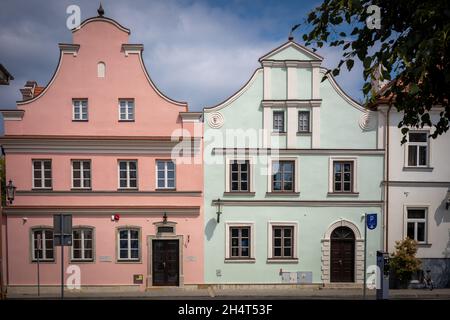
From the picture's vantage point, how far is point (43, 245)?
11836 mm

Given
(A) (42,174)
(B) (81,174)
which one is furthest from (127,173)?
(A) (42,174)

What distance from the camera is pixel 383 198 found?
12.1 m

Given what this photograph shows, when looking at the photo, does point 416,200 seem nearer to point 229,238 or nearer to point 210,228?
point 229,238

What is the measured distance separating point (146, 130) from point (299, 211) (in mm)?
7031

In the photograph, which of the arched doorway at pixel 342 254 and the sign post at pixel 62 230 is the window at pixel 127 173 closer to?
the sign post at pixel 62 230

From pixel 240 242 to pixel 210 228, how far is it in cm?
138

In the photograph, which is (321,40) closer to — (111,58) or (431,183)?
(111,58)

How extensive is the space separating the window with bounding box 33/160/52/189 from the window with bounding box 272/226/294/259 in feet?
30.4

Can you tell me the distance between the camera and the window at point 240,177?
12.1 meters

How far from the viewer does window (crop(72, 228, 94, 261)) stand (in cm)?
1185

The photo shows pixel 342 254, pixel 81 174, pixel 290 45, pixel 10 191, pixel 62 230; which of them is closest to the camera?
pixel 62 230

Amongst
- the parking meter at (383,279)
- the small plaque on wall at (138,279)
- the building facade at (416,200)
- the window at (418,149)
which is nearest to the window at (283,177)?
the building facade at (416,200)
